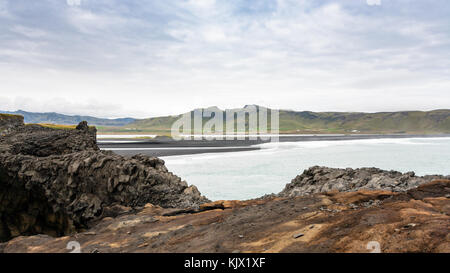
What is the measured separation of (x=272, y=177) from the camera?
109ft

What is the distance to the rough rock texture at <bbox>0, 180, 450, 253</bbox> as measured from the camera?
20.2 feet

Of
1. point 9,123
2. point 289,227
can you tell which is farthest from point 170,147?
point 289,227

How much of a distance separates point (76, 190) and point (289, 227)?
11.1 meters

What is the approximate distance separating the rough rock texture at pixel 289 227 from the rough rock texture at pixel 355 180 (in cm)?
205

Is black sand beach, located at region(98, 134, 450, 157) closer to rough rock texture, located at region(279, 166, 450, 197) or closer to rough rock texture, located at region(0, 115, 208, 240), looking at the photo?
rough rock texture, located at region(0, 115, 208, 240)

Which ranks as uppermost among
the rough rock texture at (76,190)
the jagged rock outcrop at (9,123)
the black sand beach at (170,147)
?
the jagged rock outcrop at (9,123)

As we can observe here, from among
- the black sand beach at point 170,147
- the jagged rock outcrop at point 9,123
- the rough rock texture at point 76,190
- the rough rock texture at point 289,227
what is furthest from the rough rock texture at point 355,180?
the black sand beach at point 170,147

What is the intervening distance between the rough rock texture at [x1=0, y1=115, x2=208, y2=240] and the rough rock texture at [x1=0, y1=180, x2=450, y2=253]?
64.9 inches

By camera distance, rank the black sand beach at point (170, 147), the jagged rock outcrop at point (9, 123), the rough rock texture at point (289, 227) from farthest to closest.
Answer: the black sand beach at point (170, 147) → the jagged rock outcrop at point (9, 123) → the rough rock texture at point (289, 227)

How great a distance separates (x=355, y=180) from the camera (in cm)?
1368

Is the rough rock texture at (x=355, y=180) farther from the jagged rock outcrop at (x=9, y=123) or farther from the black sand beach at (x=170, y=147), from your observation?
the black sand beach at (x=170, y=147)

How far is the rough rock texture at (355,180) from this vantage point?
39.7 feet

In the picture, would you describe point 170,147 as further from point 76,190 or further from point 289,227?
point 289,227

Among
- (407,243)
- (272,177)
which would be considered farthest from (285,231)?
(272,177)
